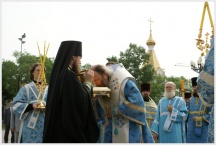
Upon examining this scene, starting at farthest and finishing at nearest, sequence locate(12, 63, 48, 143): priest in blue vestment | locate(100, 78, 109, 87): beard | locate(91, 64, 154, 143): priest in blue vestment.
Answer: locate(12, 63, 48, 143): priest in blue vestment, locate(100, 78, 109, 87): beard, locate(91, 64, 154, 143): priest in blue vestment

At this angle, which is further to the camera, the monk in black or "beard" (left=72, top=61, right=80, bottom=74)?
"beard" (left=72, top=61, right=80, bottom=74)

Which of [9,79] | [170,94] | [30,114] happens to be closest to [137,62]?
[9,79]

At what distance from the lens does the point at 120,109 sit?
603 cm

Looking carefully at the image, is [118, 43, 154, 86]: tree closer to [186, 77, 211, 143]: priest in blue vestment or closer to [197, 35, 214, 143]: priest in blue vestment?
[186, 77, 211, 143]: priest in blue vestment

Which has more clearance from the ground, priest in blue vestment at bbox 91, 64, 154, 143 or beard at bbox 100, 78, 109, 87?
beard at bbox 100, 78, 109, 87

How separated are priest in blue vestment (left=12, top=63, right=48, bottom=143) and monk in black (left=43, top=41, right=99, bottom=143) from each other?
1.97 metres

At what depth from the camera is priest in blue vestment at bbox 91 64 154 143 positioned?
6074mm

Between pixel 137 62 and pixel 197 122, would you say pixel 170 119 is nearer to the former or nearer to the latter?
pixel 197 122

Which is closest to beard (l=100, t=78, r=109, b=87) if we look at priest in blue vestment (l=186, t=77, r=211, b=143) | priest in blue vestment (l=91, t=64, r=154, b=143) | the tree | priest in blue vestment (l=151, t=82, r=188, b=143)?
priest in blue vestment (l=91, t=64, r=154, b=143)

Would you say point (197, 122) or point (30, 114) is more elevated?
point (30, 114)

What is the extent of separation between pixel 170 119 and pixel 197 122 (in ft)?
2.27

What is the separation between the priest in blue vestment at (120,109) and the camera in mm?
6074

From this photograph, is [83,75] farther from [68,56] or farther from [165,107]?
[165,107]

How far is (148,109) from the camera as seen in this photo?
1019cm
